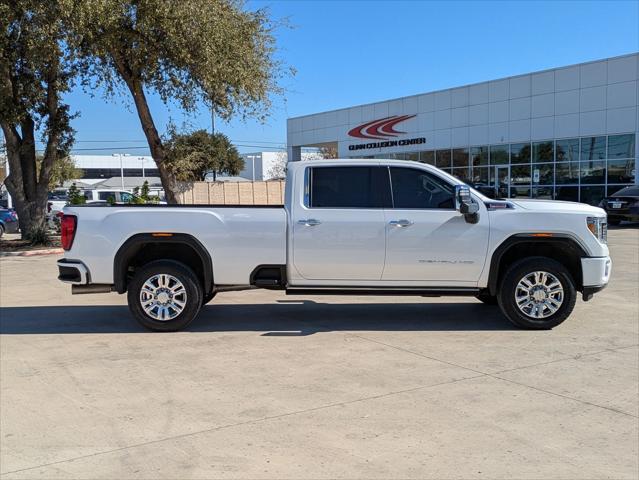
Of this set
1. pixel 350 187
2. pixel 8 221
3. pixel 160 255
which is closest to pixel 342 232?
pixel 350 187

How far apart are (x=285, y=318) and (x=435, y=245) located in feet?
7.56

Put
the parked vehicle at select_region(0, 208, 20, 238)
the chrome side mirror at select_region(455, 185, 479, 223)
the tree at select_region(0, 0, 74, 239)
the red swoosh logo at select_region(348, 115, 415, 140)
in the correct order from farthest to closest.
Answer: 1. the red swoosh logo at select_region(348, 115, 415, 140)
2. the parked vehicle at select_region(0, 208, 20, 238)
3. the tree at select_region(0, 0, 74, 239)
4. the chrome side mirror at select_region(455, 185, 479, 223)

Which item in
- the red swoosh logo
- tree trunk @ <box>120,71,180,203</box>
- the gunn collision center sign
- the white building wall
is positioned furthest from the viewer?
the red swoosh logo

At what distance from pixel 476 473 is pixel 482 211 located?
13.4ft

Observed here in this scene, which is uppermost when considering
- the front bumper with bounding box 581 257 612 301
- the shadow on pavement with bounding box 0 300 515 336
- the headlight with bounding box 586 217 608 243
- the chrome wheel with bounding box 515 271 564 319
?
the headlight with bounding box 586 217 608 243

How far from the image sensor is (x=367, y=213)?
24.2ft

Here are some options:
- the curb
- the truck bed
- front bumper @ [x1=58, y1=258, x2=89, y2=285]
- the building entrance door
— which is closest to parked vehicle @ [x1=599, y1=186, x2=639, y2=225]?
the building entrance door

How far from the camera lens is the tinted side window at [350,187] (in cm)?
748

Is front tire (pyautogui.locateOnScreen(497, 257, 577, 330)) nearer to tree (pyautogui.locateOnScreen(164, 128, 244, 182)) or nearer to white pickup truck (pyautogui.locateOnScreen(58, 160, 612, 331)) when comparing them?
white pickup truck (pyautogui.locateOnScreen(58, 160, 612, 331))

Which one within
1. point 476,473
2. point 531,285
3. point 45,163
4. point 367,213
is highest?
point 45,163

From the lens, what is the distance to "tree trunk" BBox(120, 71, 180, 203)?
1832 centimetres

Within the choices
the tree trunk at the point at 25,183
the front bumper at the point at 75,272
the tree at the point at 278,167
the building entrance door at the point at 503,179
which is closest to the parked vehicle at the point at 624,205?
the building entrance door at the point at 503,179

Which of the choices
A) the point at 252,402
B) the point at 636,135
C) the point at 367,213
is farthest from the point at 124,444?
the point at 636,135

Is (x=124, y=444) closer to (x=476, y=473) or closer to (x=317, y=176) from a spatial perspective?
(x=476, y=473)
